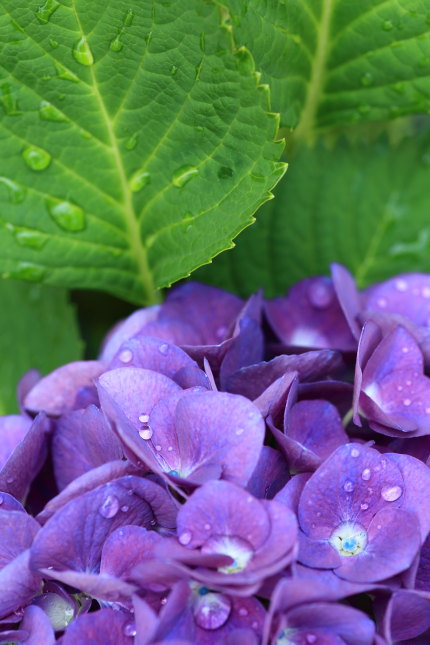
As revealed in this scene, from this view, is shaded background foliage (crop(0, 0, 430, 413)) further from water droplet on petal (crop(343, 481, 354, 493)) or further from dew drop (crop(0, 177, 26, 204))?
water droplet on petal (crop(343, 481, 354, 493))

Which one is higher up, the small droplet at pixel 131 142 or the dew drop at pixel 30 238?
the small droplet at pixel 131 142

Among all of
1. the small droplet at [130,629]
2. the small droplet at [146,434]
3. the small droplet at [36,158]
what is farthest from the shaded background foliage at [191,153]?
the small droplet at [130,629]

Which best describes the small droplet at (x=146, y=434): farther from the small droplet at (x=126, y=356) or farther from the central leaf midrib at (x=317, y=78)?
the central leaf midrib at (x=317, y=78)

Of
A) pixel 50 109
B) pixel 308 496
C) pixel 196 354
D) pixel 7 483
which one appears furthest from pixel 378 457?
pixel 50 109

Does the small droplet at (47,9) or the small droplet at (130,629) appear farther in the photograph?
the small droplet at (47,9)

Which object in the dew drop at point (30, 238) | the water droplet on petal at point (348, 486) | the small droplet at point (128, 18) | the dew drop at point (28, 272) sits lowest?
the water droplet on petal at point (348, 486)
